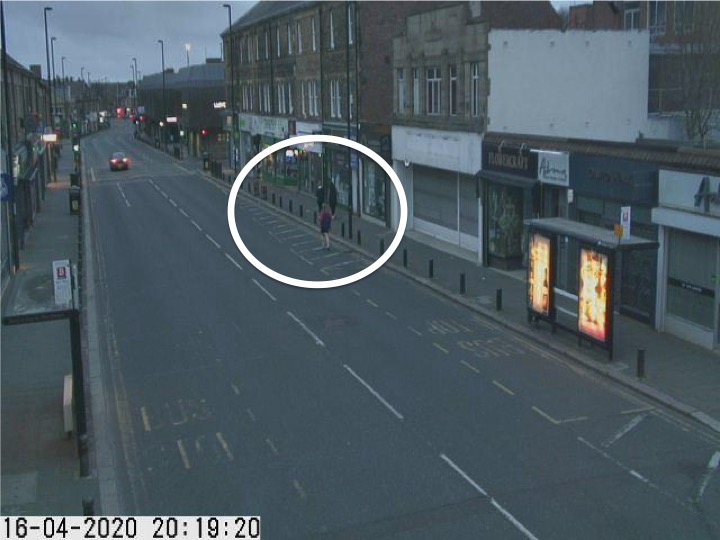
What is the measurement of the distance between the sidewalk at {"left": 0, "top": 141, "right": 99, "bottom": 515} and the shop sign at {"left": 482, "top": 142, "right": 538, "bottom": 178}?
565 inches

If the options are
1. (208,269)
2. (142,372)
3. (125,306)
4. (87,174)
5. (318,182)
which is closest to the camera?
(142,372)

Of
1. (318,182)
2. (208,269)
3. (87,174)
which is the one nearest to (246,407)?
(208,269)

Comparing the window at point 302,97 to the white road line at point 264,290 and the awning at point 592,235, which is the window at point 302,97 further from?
the awning at point 592,235

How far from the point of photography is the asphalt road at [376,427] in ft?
40.2

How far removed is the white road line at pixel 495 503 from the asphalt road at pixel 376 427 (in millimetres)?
37

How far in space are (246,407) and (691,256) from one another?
10.9 meters

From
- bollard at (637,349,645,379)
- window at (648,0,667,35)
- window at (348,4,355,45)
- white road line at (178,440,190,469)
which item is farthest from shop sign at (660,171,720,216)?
window at (648,0,667,35)

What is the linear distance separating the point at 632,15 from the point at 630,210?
39.8 metres

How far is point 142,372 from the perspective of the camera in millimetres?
19484

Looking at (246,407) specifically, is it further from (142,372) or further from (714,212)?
(714,212)

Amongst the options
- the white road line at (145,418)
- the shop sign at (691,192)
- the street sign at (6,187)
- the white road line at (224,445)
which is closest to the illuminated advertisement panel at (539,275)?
the shop sign at (691,192)

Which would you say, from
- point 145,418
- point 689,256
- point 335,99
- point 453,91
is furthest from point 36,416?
point 335,99

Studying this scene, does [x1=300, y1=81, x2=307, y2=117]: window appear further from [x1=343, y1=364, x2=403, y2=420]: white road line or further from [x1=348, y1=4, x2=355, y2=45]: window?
[x1=343, y1=364, x2=403, y2=420]: white road line

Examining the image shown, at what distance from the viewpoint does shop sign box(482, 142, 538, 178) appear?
28.3 meters
